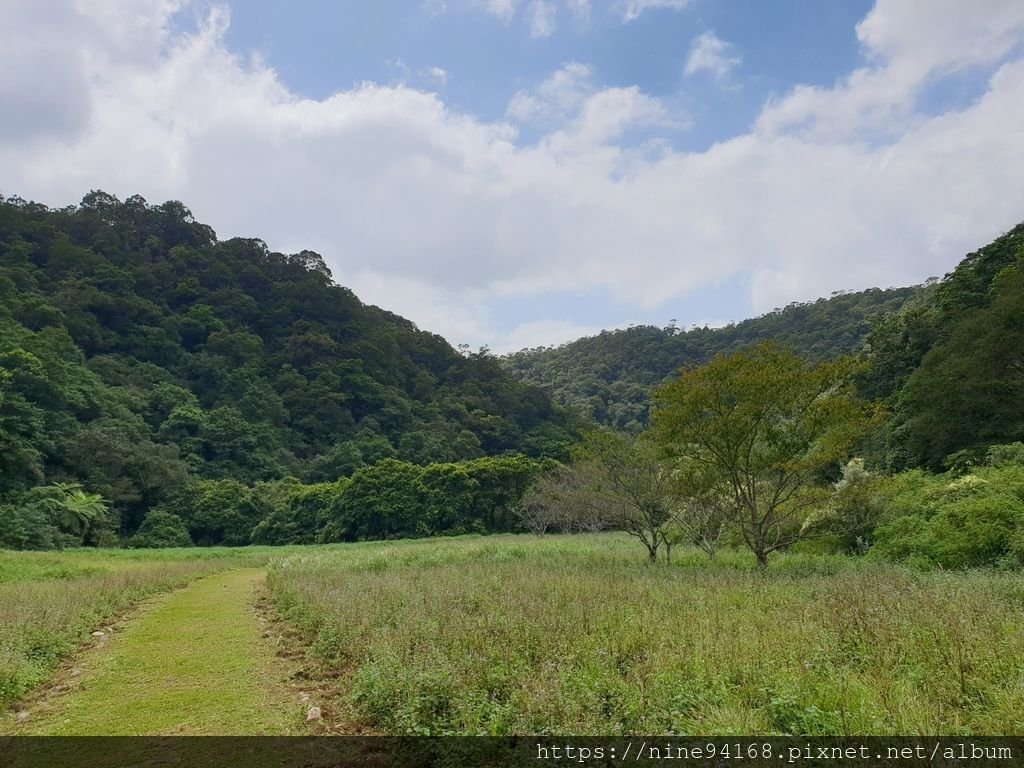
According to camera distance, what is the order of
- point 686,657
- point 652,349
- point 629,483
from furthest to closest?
point 652,349, point 629,483, point 686,657

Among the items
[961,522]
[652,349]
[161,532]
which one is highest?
[652,349]

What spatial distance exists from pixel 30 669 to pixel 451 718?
5777mm

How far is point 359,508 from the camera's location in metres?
47.1

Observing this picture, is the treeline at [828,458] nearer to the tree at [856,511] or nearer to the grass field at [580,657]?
the tree at [856,511]

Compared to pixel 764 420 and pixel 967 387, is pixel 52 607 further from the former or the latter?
pixel 967 387

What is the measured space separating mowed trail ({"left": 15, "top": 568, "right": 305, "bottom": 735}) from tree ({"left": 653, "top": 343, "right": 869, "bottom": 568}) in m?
12.8

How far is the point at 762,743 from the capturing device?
3.84m

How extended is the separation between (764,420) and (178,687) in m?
15.2

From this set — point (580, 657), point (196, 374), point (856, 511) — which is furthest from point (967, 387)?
point (196, 374)

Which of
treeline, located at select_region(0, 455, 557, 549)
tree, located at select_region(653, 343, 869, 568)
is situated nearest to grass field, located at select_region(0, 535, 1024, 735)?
tree, located at select_region(653, 343, 869, 568)

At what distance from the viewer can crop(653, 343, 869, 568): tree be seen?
15.1m

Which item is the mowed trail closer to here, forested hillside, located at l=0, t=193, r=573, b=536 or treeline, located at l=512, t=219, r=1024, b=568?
treeline, located at l=512, t=219, r=1024, b=568

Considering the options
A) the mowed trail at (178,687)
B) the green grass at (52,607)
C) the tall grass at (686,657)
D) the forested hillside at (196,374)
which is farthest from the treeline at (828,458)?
Answer: the forested hillside at (196,374)

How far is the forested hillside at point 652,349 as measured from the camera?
235ft
